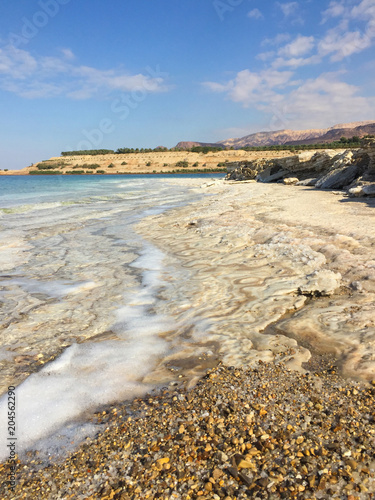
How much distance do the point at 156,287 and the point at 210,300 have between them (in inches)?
39.5

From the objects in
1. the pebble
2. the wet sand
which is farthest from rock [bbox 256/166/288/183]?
the pebble

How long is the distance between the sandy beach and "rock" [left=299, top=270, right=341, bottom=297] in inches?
0.7

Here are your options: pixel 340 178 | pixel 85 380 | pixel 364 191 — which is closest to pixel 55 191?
pixel 340 178

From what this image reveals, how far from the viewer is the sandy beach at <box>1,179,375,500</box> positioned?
5.17 ft

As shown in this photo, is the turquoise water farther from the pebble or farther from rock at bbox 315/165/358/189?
the pebble

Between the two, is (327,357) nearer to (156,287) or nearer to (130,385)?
(130,385)

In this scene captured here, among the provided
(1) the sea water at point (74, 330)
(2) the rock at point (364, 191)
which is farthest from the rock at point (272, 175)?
(1) the sea water at point (74, 330)

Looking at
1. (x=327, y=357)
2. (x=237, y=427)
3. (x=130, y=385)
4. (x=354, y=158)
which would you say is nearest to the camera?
(x=237, y=427)

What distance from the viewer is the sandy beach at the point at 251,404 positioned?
1577 mm

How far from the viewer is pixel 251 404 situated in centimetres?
209

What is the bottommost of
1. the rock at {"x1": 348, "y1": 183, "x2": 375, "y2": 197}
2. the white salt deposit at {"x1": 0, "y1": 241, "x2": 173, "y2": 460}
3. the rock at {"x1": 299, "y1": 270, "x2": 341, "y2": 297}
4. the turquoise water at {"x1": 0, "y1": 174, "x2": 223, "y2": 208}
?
the white salt deposit at {"x1": 0, "y1": 241, "x2": 173, "y2": 460}

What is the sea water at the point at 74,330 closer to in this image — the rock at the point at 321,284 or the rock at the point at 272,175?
the rock at the point at 321,284

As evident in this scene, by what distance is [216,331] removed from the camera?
10.6 ft

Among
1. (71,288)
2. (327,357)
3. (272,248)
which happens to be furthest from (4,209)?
(327,357)
